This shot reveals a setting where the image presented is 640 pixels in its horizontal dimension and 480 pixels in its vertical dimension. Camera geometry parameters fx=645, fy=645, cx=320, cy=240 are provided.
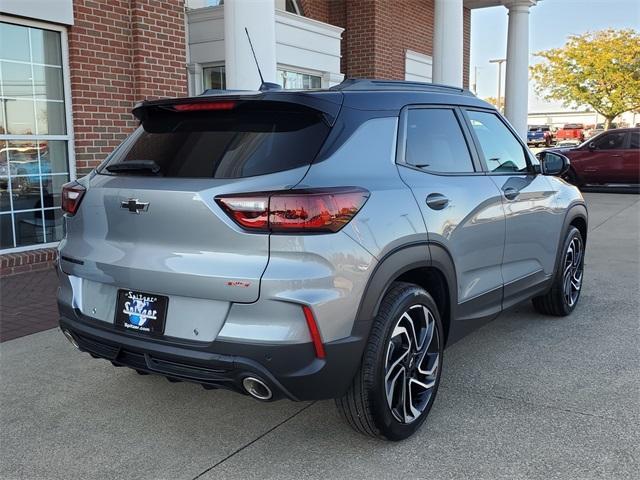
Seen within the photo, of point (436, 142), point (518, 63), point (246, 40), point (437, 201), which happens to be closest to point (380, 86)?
point (436, 142)

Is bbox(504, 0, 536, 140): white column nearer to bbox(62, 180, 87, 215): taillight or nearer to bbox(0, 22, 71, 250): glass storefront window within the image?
bbox(0, 22, 71, 250): glass storefront window

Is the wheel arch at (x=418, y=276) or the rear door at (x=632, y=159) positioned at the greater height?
the rear door at (x=632, y=159)

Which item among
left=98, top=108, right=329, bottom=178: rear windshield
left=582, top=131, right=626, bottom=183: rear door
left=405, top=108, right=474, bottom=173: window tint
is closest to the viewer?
left=98, top=108, right=329, bottom=178: rear windshield

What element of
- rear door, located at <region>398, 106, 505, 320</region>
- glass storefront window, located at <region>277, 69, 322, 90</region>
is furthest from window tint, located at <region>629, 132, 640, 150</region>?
rear door, located at <region>398, 106, 505, 320</region>

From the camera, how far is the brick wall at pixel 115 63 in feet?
24.4

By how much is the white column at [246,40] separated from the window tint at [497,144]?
9.56 ft

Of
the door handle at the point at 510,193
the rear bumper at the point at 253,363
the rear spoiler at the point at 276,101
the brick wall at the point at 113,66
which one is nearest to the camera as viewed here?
the rear bumper at the point at 253,363

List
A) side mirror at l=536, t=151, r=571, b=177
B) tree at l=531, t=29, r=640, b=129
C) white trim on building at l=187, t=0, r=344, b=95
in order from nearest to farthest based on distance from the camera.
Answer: side mirror at l=536, t=151, r=571, b=177, white trim on building at l=187, t=0, r=344, b=95, tree at l=531, t=29, r=640, b=129

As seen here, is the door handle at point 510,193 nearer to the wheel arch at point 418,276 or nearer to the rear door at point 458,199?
the rear door at point 458,199

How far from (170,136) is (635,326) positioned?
4.04 m

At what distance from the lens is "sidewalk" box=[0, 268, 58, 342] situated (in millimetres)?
5273

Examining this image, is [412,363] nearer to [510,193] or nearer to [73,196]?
[510,193]

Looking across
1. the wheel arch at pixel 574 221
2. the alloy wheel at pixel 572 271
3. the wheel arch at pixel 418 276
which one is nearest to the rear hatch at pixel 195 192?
the wheel arch at pixel 418 276

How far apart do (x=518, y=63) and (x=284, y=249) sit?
541 inches
